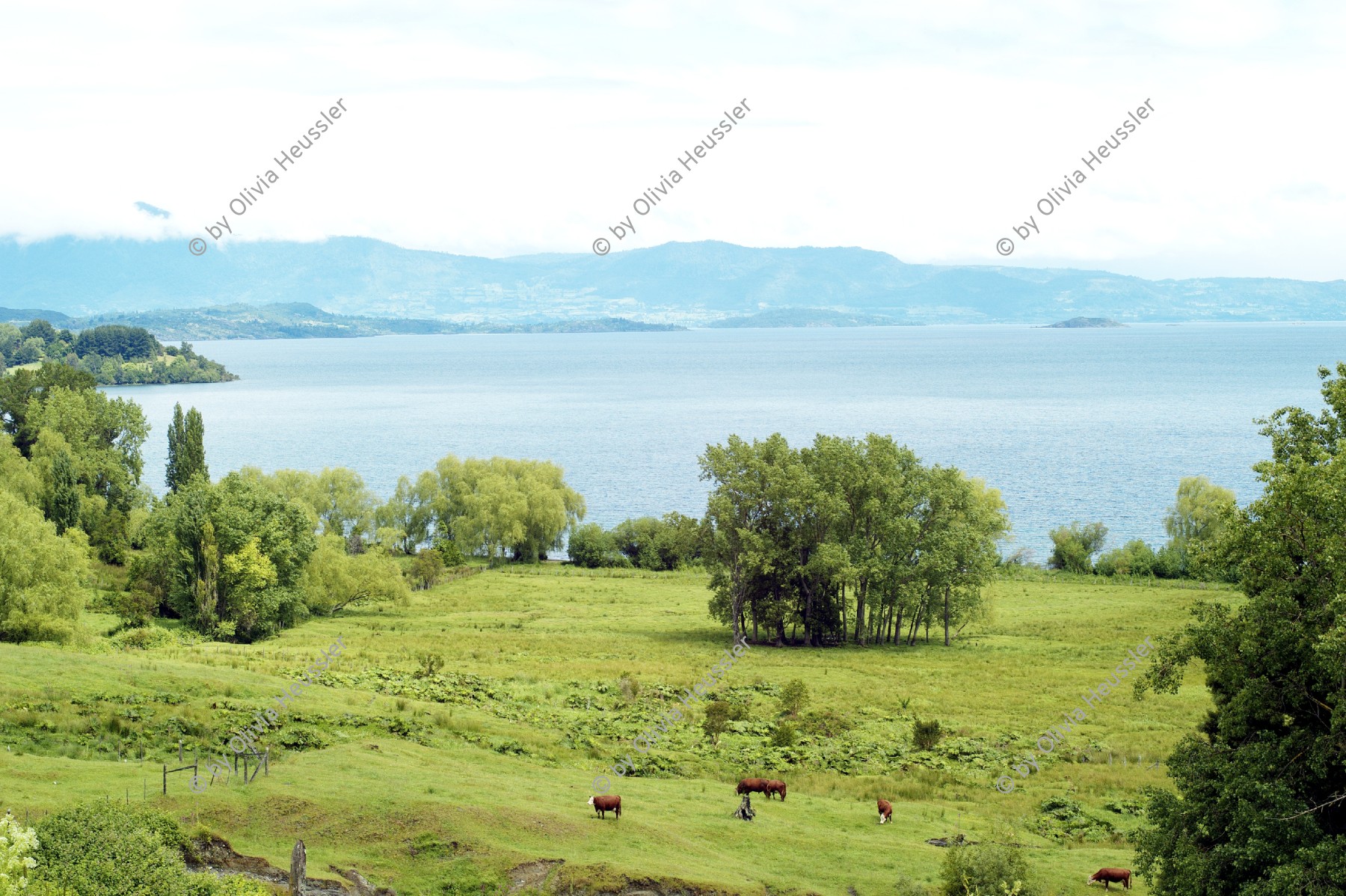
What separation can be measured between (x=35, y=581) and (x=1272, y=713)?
43.2 m

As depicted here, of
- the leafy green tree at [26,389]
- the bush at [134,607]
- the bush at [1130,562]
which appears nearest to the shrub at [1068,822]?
the bush at [134,607]

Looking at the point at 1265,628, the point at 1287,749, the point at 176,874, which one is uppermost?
the point at 1265,628

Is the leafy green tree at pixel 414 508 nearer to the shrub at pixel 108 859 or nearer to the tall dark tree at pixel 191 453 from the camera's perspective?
the tall dark tree at pixel 191 453

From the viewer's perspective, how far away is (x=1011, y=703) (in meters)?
42.4

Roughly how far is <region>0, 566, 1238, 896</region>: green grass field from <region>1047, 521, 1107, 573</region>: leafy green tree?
1336 inches

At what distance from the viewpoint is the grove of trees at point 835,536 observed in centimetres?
5747

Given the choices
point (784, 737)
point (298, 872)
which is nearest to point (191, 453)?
point (784, 737)

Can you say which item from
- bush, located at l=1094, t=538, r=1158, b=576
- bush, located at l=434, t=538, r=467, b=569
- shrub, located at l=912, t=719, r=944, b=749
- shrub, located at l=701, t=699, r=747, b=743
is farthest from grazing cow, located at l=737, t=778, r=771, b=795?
bush, located at l=1094, t=538, r=1158, b=576

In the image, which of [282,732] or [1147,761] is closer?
[282,732]

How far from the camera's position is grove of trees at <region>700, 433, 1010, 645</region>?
2263 inches

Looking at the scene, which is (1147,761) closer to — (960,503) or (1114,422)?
(960,503)

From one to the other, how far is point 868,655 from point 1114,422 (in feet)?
465

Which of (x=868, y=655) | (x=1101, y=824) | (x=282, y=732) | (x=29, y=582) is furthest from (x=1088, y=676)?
(x=29, y=582)

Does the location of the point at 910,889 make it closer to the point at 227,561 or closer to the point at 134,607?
the point at 227,561
